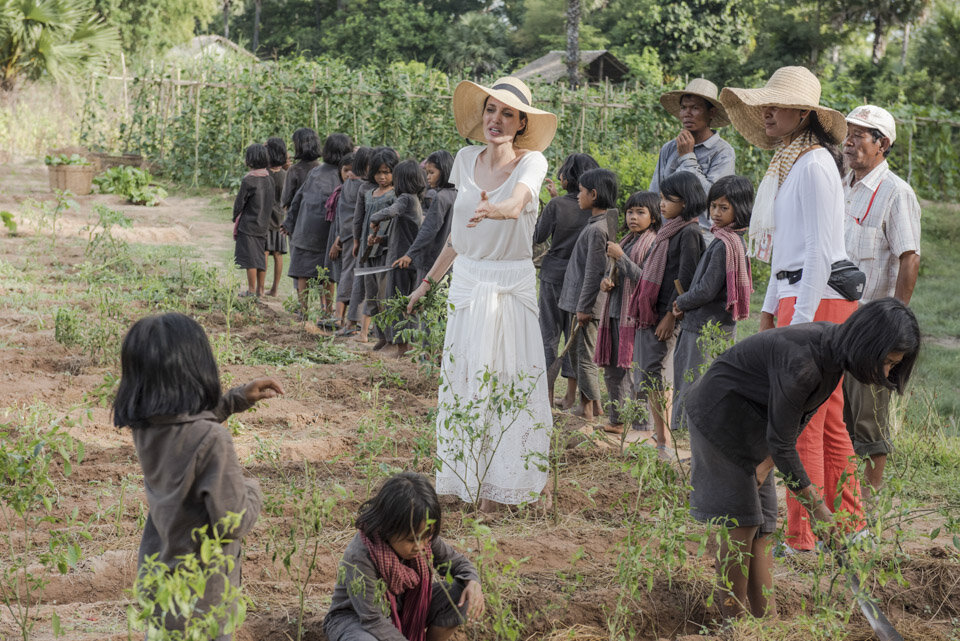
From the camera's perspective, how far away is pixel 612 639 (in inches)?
129

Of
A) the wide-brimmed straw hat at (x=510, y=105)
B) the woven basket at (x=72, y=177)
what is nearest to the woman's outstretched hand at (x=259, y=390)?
the wide-brimmed straw hat at (x=510, y=105)

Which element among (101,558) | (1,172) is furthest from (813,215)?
(1,172)

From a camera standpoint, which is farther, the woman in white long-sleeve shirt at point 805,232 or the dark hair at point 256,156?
the dark hair at point 256,156

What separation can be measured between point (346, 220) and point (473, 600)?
5.71 m

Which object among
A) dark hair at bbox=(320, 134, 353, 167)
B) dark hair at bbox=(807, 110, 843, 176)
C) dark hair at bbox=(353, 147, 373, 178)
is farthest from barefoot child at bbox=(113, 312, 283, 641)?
dark hair at bbox=(320, 134, 353, 167)

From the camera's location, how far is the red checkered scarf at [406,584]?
3.26m

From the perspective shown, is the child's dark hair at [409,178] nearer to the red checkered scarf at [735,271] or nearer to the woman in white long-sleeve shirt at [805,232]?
the red checkered scarf at [735,271]

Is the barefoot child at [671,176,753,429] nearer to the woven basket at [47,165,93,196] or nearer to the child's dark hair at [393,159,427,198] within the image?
the child's dark hair at [393,159,427,198]

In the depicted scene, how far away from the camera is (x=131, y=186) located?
15.6 m

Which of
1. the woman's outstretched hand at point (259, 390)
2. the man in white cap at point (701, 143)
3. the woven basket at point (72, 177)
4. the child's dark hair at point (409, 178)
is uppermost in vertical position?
the man in white cap at point (701, 143)

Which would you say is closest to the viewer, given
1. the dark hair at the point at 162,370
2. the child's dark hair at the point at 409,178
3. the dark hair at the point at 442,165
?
the dark hair at the point at 162,370

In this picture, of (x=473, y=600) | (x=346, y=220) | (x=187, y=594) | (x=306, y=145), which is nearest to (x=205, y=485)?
(x=187, y=594)

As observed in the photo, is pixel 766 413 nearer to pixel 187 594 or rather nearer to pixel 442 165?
pixel 187 594

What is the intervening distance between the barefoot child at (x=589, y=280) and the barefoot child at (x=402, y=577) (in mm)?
3121
